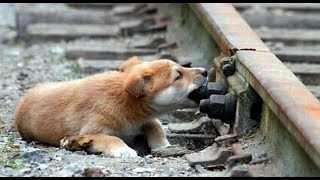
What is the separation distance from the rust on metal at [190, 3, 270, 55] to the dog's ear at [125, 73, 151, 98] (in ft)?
2.01

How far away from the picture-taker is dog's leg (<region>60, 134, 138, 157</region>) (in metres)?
6.53

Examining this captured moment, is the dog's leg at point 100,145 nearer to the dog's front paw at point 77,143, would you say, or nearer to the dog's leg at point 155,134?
the dog's front paw at point 77,143

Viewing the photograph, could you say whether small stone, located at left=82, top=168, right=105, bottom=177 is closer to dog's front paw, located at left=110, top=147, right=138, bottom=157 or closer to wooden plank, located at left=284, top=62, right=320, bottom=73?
dog's front paw, located at left=110, top=147, right=138, bottom=157

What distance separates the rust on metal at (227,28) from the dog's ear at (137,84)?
2.01 feet

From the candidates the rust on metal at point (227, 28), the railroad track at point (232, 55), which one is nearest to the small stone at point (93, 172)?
the railroad track at point (232, 55)

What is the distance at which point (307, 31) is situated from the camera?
Result: 35.1ft

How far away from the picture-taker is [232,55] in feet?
23.3

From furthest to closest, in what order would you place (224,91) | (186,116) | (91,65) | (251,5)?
(251,5), (91,65), (186,116), (224,91)

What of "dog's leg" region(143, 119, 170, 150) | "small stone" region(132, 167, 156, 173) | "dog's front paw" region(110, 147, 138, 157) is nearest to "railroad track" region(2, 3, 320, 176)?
"dog's leg" region(143, 119, 170, 150)

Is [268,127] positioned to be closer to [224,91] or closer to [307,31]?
[224,91]

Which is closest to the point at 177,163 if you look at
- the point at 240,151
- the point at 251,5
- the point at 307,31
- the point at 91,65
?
the point at 240,151

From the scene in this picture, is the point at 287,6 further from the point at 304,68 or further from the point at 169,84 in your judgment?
the point at 169,84

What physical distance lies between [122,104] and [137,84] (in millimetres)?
188

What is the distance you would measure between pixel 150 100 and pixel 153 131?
0.68 feet
